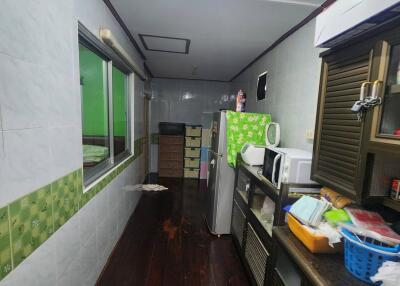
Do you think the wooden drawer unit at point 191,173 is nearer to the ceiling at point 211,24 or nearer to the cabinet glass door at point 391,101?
the ceiling at point 211,24

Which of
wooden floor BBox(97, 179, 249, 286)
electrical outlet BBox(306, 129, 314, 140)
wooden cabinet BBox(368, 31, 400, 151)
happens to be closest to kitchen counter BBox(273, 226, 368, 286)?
wooden cabinet BBox(368, 31, 400, 151)

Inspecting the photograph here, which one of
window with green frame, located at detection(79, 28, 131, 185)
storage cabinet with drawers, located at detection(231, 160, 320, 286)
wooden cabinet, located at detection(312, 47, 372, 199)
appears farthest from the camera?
window with green frame, located at detection(79, 28, 131, 185)

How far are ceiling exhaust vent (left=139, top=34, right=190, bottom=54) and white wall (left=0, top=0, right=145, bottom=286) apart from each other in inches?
35.5

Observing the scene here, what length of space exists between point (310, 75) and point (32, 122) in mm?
1915

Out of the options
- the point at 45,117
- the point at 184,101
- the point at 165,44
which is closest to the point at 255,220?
the point at 45,117

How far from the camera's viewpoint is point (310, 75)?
5.77 feet

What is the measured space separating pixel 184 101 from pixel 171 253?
11.7ft

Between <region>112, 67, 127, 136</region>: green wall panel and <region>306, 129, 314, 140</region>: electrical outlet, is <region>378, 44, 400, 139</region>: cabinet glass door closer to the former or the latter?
<region>306, 129, 314, 140</region>: electrical outlet

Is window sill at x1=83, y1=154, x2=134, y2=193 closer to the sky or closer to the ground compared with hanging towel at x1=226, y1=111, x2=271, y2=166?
closer to the ground

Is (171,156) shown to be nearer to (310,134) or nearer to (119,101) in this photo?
(119,101)

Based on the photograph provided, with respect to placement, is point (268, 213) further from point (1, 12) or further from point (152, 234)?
point (1, 12)

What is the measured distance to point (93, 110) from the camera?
73.9 inches

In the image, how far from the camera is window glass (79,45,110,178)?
1.66 metres

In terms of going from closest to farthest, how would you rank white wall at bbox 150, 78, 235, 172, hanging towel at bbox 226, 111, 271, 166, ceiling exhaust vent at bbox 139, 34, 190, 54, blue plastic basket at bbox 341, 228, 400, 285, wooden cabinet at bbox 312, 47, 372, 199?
blue plastic basket at bbox 341, 228, 400, 285, wooden cabinet at bbox 312, 47, 372, 199, hanging towel at bbox 226, 111, 271, 166, ceiling exhaust vent at bbox 139, 34, 190, 54, white wall at bbox 150, 78, 235, 172
